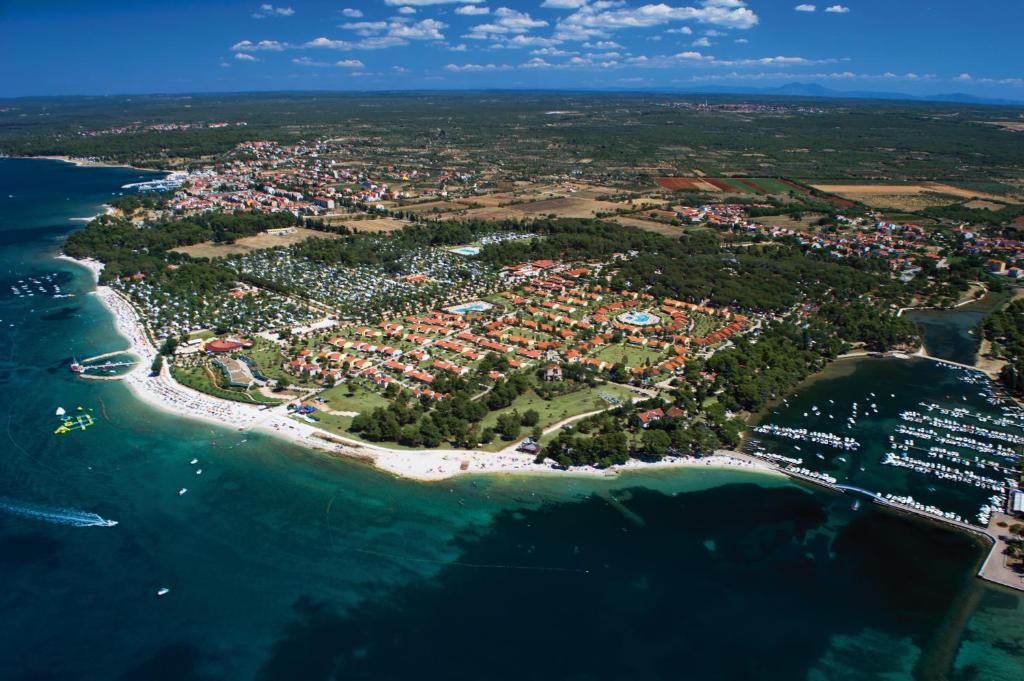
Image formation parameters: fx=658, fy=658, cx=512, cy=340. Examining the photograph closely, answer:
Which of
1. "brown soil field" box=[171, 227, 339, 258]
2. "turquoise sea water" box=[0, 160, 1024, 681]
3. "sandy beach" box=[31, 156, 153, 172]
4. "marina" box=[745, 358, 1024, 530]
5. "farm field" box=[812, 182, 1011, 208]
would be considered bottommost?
"turquoise sea water" box=[0, 160, 1024, 681]

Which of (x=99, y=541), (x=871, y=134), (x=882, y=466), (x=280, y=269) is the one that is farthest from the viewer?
(x=871, y=134)

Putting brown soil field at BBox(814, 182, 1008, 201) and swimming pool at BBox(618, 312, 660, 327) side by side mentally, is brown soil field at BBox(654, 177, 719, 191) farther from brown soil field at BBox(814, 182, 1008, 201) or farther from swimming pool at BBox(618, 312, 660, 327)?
swimming pool at BBox(618, 312, 660, 327)

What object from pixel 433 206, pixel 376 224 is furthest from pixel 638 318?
pixel 433 206

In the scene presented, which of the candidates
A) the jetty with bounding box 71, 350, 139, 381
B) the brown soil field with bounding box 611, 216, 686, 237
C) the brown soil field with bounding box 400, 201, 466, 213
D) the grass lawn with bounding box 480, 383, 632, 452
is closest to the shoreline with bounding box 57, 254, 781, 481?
the jetty with bounding box 71, 350, 139, 381

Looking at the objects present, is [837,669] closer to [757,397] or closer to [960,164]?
[757,397]

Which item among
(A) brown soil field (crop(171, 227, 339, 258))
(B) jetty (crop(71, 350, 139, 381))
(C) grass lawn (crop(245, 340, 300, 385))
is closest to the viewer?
(C) grass lawn (crop(245, 340, 300, 385))

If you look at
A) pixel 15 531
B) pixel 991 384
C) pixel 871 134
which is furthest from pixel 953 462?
pixel 871 134
